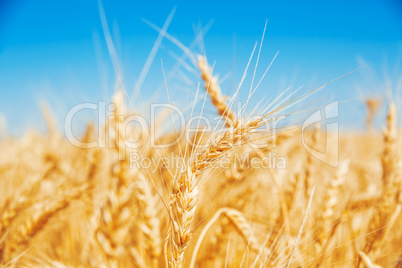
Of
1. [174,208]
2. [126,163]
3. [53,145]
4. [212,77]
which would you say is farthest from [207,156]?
[53,145]

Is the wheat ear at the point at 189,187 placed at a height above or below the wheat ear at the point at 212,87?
below

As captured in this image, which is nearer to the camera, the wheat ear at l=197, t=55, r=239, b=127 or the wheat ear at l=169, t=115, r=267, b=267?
the wheat ear at l=169, t=115, r=267, b=267

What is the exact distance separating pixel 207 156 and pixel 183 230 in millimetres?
193

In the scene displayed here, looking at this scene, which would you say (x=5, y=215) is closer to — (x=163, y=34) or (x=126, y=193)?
(x=126, y=193)

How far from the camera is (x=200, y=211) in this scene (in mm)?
1376

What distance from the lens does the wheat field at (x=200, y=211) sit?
72 centimetres

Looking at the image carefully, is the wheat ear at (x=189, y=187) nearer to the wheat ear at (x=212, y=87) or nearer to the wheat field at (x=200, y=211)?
the wheat field at (x=200, y=211)

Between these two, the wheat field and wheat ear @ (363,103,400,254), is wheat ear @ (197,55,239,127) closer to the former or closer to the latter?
the wheat field

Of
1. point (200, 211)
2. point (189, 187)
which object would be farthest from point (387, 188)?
point (189, 187)

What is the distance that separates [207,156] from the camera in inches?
26.8

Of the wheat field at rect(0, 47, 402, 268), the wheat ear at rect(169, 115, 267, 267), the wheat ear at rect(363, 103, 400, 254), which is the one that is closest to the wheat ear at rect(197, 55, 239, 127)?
the wheat field at rect(0, 47, 402, 268)

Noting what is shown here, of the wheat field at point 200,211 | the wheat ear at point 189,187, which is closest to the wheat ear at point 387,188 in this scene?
the wheat field at point 200,211

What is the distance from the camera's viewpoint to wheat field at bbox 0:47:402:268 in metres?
0.72

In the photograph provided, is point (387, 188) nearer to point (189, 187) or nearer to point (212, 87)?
point (212, 87)
